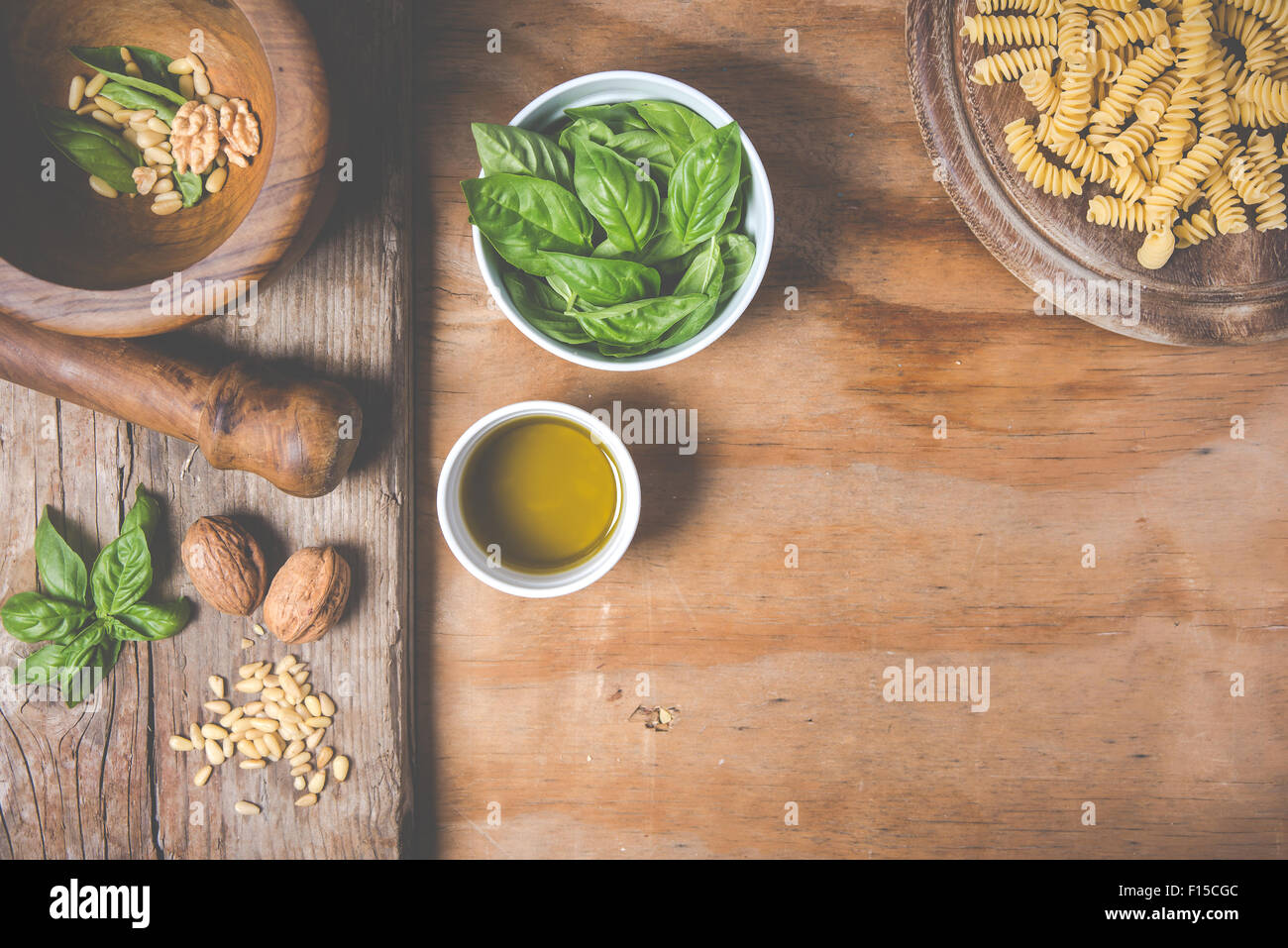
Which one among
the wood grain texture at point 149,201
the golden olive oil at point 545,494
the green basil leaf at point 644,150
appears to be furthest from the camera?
the golden olive oil at point 545,494

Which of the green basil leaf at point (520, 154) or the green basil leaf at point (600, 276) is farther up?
the green basil leaf at point (520, 154)

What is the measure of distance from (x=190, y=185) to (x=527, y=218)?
0.41 m

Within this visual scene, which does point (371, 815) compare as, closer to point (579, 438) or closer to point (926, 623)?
point (579, 438)

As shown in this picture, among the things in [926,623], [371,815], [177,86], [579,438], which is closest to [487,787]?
[371,815]

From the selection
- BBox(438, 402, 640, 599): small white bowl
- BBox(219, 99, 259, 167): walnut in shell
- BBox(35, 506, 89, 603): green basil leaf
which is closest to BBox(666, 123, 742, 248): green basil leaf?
BBox(438, 402, 640, 599): small white bowl

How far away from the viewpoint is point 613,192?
81cm

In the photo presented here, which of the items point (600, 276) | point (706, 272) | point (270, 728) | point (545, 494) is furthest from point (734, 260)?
point (270, 728)

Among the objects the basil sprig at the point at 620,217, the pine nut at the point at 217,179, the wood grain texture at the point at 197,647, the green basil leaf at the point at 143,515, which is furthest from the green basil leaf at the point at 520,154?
the green basil leaf at the point at 143,515

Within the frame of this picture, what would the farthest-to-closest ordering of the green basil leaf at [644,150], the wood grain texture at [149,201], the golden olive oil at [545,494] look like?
the golden olive oil at [545,494]
the green basil leaf at [644,150]
the wood grain texture at [149,201]

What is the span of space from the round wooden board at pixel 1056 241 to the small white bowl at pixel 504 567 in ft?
1.63

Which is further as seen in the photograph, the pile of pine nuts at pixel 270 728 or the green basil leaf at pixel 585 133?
the pile of pine nuts at pixel 270 728

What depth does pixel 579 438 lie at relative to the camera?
0.95 meters

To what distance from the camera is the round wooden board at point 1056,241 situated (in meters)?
0.88

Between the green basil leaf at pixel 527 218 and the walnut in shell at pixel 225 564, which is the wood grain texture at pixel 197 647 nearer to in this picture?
the walnut in shell at pixel 225 564
